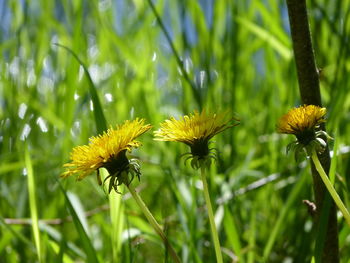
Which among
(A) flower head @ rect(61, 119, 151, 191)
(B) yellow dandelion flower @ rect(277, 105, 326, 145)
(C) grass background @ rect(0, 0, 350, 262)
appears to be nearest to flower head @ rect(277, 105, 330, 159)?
(B) yellow dandelion flower @ rect(277, 105, 326, 145)

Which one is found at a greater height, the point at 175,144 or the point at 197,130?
the point at 175,144

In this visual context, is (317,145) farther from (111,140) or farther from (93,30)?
(93,30)

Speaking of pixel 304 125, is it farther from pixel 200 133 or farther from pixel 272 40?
pixel 272 40

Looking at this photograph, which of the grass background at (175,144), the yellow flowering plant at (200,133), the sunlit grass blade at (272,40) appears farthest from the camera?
the sunlit grass blade at (272,40)

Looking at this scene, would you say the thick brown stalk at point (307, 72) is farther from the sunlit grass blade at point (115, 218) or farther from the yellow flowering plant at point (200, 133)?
the sunlit grass blade at point (115, 218)

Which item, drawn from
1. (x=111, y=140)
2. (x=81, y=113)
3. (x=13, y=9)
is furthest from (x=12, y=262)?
(x=13, y=9)

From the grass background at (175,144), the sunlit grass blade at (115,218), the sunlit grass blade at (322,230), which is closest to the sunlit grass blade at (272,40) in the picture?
the grass background at (175,144)

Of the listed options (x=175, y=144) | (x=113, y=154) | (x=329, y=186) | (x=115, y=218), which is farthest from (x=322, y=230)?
(x=175, y=144)
